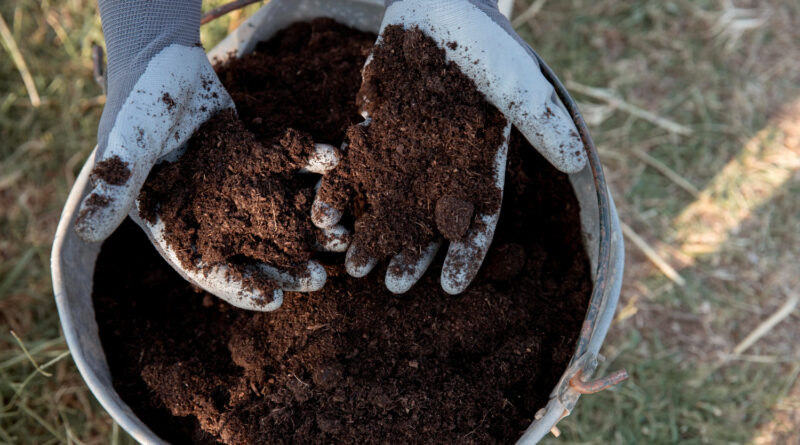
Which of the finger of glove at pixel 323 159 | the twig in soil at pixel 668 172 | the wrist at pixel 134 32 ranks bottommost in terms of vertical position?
the twig in soil at pixel 668 172

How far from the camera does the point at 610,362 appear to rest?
2.17 metres

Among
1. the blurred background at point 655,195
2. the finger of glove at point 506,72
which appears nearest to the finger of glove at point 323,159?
the finger of glove at point 506,72

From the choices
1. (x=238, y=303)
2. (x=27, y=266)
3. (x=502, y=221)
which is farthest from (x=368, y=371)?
(x=27, y=266)

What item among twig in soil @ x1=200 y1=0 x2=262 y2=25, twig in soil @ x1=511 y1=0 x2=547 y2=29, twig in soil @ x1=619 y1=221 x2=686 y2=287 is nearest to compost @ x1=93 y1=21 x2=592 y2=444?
twig in soil @ x1=200 y1=0 x2=262 y2=25

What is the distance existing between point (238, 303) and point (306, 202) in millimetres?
282

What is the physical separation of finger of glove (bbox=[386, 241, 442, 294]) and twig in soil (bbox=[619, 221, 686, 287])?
1.25 m

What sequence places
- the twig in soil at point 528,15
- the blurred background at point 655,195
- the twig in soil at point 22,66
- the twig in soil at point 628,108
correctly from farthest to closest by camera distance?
1. the twig in soil at point 528,15
2. the twig in soil at point 628,108
3. the twig in soil at point 22,66
4. the blurred background at point 655,195

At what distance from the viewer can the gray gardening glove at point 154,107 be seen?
122 cm

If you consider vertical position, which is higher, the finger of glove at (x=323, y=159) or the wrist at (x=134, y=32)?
the wrist at (x=134, y=32)

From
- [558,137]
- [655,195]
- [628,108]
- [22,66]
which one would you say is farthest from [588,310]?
[22,66]

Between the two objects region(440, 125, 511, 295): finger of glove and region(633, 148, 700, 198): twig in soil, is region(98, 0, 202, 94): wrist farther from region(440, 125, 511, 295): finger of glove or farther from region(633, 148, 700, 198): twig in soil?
region(633, 148, 700, 198): twig in soil

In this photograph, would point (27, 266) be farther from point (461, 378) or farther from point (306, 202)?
point (461, 378)

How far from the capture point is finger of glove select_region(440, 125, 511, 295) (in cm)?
140

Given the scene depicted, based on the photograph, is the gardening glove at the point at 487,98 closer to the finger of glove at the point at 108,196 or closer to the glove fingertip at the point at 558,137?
the glove fingertip at the point at 558,137
